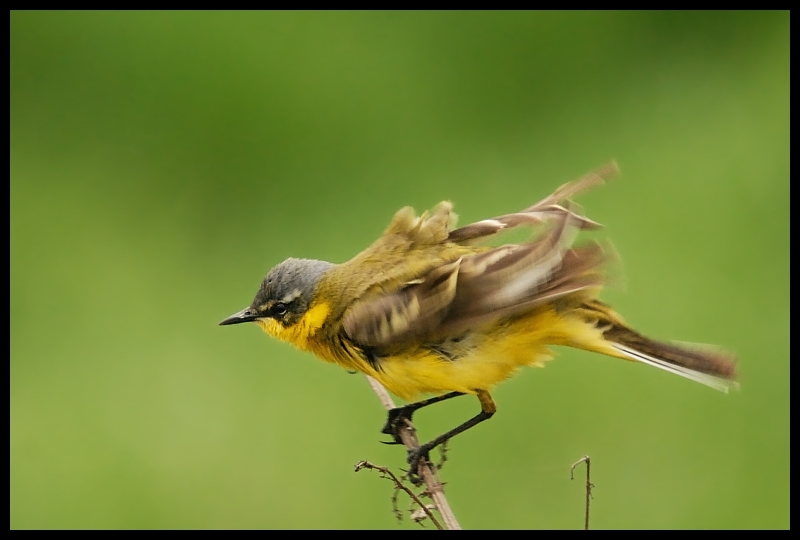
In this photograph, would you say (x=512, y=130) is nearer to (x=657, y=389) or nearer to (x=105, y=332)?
(x=657, y=389)

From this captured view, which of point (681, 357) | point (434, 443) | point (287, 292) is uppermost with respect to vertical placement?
point (287, 292)

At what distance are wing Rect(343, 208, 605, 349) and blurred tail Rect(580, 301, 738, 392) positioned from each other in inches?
16.8

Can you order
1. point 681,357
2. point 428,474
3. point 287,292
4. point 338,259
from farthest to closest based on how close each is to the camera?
1. point 338,259
2. point 287,292
3. point 681,357
4. point 428,474

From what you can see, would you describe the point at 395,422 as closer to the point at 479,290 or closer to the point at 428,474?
the point at 428,474

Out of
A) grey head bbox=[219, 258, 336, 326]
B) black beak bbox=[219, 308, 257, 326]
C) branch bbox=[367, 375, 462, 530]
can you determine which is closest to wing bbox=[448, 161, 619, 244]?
grey head bbox=[219, 258, 336, 326]

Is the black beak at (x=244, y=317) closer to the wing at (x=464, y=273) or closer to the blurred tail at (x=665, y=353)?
the wing at (x=464, y=273)

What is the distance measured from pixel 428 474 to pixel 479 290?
717 mm

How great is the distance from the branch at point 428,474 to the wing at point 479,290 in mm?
445

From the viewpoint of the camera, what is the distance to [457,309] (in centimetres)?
443

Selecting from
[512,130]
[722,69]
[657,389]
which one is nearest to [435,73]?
[512,130]

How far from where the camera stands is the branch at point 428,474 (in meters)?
3.89

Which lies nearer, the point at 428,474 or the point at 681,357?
the point at 428,474

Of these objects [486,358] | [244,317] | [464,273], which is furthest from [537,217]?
[244,317]

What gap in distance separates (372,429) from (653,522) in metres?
1.67
